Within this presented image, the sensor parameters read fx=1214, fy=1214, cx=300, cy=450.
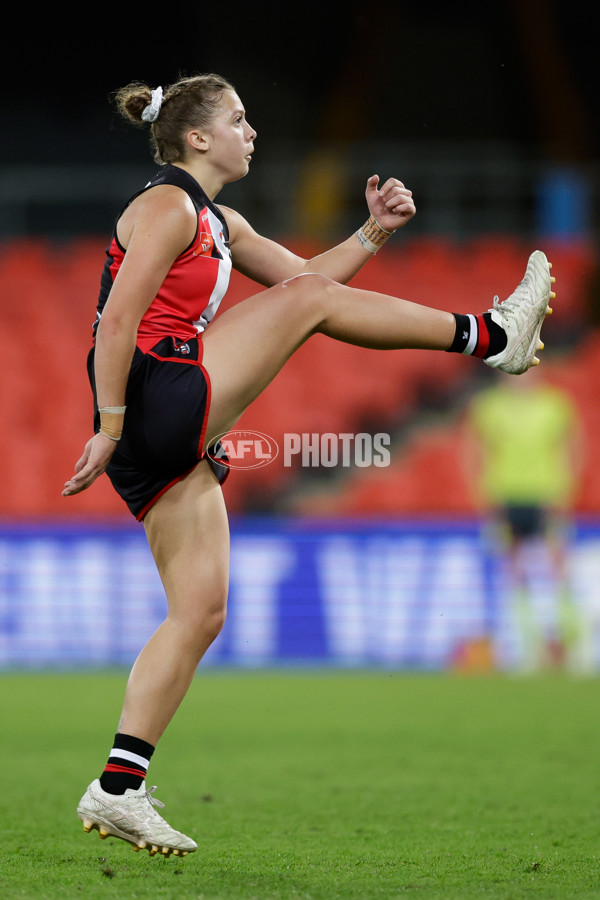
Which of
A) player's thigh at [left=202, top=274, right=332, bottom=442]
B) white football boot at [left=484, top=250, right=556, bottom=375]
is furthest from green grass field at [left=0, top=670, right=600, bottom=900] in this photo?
white football boot at [left=484, top=250, right=556, bottom=375]

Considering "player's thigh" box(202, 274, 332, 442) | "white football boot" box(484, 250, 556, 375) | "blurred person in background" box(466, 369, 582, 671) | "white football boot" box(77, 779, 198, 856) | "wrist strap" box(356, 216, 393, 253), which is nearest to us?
"white football boot" box(77, 779, 198, 856)

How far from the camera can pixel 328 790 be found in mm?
4199

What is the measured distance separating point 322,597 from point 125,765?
16.8 feet

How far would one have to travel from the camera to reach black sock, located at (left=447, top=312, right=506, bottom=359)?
9.86ft

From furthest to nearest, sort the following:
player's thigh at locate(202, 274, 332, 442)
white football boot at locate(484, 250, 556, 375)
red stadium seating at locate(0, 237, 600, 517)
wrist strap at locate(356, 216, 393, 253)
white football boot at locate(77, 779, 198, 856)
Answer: red stadium seating at locate(0, 237, 600, 517) → wrist strap at locate(356, 216, 393, 253) → white football boot at locate(484, 250, 556, 375) → player's thigh at locate(202, 274, 332, 442) → white football boot at locate(77, 779, 198, 856)

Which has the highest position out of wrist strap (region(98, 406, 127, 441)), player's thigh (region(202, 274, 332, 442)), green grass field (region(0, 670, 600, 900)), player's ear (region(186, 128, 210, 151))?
player's ear (region(186, 128, 210, 151))

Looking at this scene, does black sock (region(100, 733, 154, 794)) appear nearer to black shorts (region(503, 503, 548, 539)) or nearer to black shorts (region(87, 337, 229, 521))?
black shorts (region(87, 337, 229, 521))

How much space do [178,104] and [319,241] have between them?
25.5 feet

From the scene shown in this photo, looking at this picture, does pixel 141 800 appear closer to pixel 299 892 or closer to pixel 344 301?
pixel 299 892

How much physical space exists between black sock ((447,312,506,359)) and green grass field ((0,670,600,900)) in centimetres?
127

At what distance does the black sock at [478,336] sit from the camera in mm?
3004

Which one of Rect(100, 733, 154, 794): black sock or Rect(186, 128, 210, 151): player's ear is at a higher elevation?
Rect(186, 128, 210, 151): player's ear

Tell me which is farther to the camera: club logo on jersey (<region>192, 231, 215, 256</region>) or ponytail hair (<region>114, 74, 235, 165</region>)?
ponytail hair (<region>114, 74, 235, 165</region>)

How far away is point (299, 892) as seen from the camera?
2.66 meters
